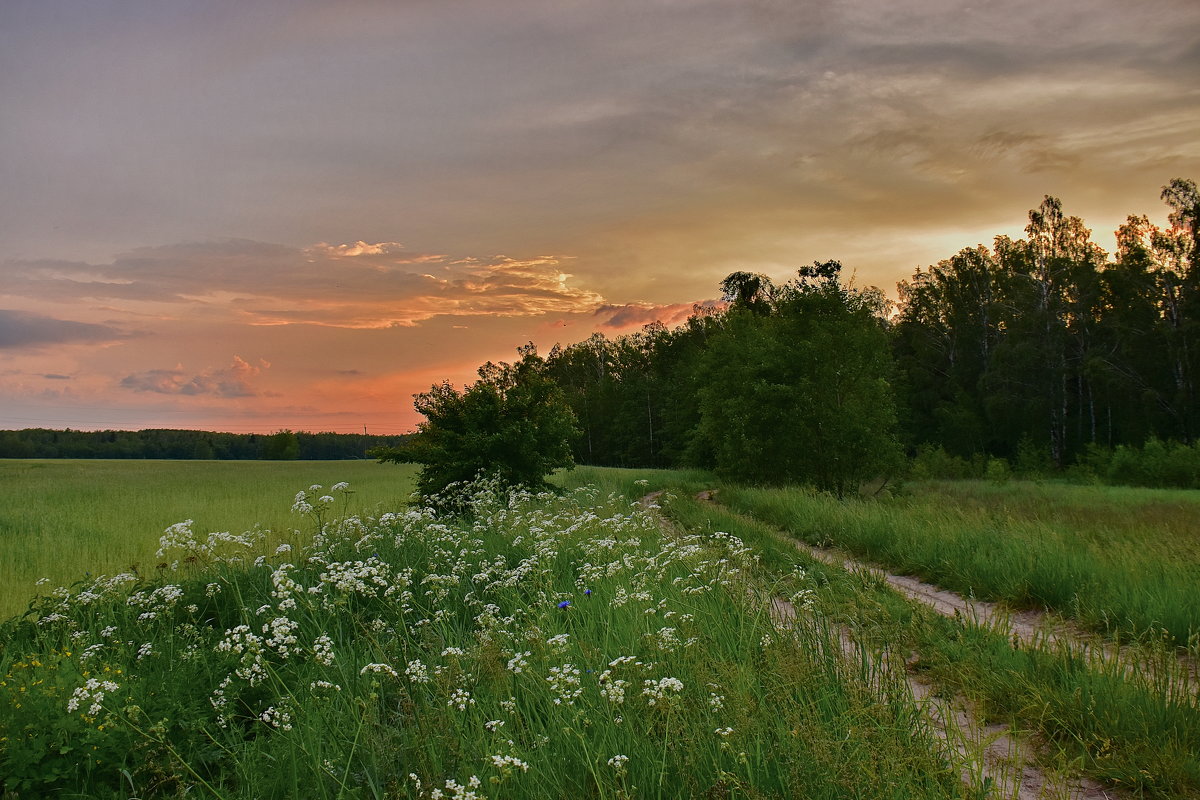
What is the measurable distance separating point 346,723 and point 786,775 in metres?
2.92

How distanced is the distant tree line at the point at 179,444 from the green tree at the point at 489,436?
67.4 meters

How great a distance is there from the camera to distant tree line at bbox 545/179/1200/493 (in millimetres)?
26438

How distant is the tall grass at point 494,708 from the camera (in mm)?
3537

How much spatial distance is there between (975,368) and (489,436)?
1952 inches

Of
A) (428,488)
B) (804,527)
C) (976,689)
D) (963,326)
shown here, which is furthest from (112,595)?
(963,326)

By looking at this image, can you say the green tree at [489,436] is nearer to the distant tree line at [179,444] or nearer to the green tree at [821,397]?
the green tree at [821,397]

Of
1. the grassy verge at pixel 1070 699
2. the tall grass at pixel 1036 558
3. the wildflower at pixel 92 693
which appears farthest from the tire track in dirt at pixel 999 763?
the wildflower at pixel 92 693

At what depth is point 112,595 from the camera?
25.0ft

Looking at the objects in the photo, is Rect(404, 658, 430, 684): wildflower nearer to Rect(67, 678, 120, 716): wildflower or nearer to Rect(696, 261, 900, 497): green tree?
Rect(67, 678, 120, 716): wildflower

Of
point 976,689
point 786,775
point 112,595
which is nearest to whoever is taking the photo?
point 786,775

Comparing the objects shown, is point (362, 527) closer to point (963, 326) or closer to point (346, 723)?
point (346, 723)

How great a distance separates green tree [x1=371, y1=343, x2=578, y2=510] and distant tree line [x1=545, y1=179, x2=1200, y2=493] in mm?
9487

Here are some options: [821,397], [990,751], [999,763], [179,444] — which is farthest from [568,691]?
[179,444]

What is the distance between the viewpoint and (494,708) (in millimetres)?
4383
